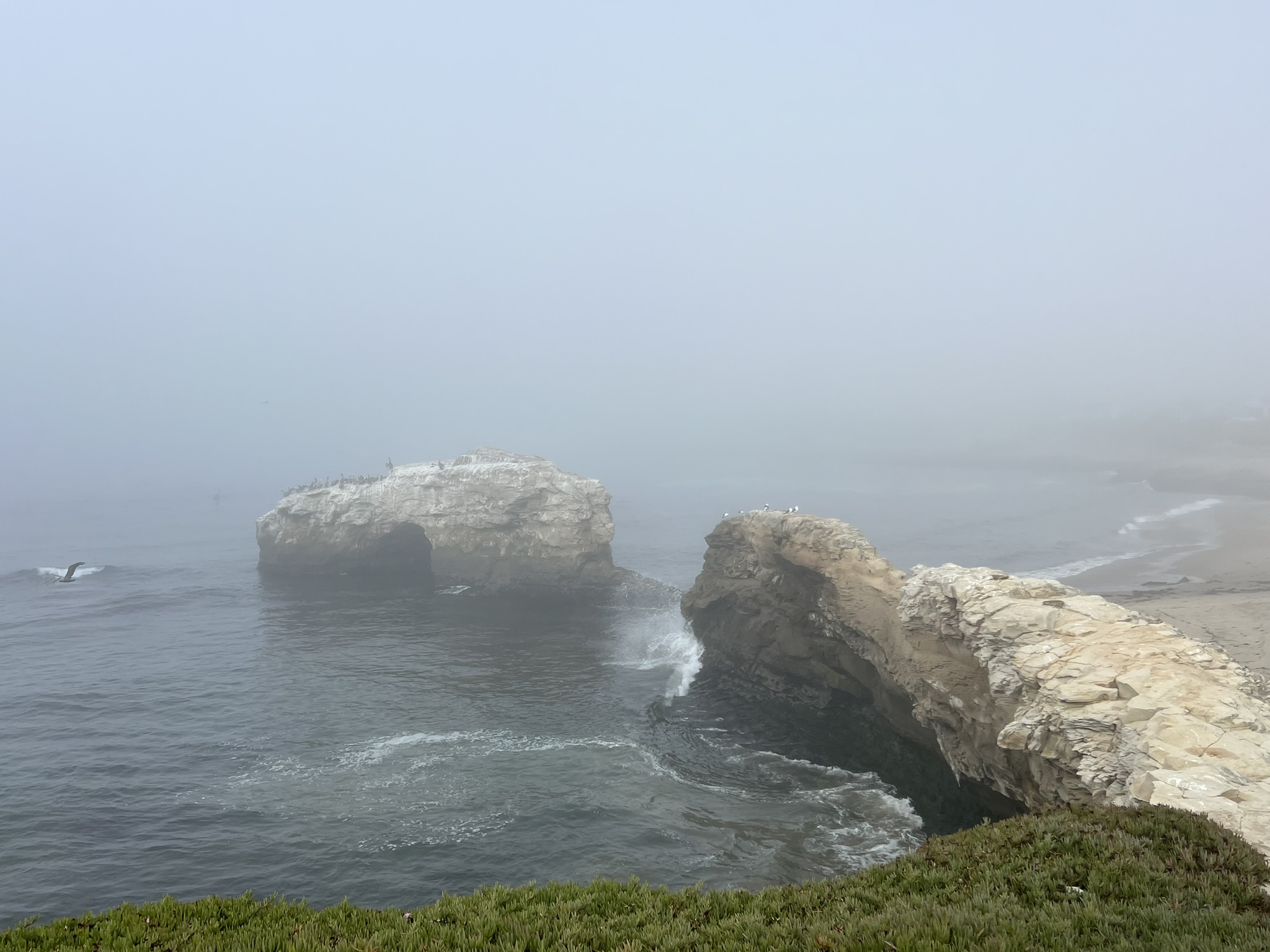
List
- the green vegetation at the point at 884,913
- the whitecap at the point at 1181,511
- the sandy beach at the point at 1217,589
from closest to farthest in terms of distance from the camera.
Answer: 1. the green vegetation at the point at 884,913
2. the sandy beach at the point at 1217,589
3. the whitecap at the point at 1181,511

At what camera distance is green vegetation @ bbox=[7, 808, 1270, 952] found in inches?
429

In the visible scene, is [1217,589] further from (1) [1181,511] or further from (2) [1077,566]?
(1) [1181,511]

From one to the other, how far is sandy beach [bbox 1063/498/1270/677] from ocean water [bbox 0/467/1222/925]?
75.9 ft

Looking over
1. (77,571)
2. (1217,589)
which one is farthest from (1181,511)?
(77,571)

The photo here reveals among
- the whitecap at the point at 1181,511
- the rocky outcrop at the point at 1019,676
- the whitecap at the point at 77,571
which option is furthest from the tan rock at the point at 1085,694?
the whitecap at the point at 1181,511

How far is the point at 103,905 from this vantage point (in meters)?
21.7

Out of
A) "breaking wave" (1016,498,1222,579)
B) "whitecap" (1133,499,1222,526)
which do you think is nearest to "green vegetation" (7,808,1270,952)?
"breaking wave" (1016,498,1222,579)

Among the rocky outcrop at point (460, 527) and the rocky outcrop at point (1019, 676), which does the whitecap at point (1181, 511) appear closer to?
the rocky outcrop at point (1019, 676)

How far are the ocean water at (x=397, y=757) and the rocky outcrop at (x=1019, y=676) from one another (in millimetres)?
3334

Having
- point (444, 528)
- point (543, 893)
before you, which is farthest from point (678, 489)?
point (543, 893)

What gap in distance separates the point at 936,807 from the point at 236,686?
1594 inches

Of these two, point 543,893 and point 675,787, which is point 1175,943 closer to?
point 543,893

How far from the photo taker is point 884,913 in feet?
39.7

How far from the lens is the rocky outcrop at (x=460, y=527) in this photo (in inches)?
2564
